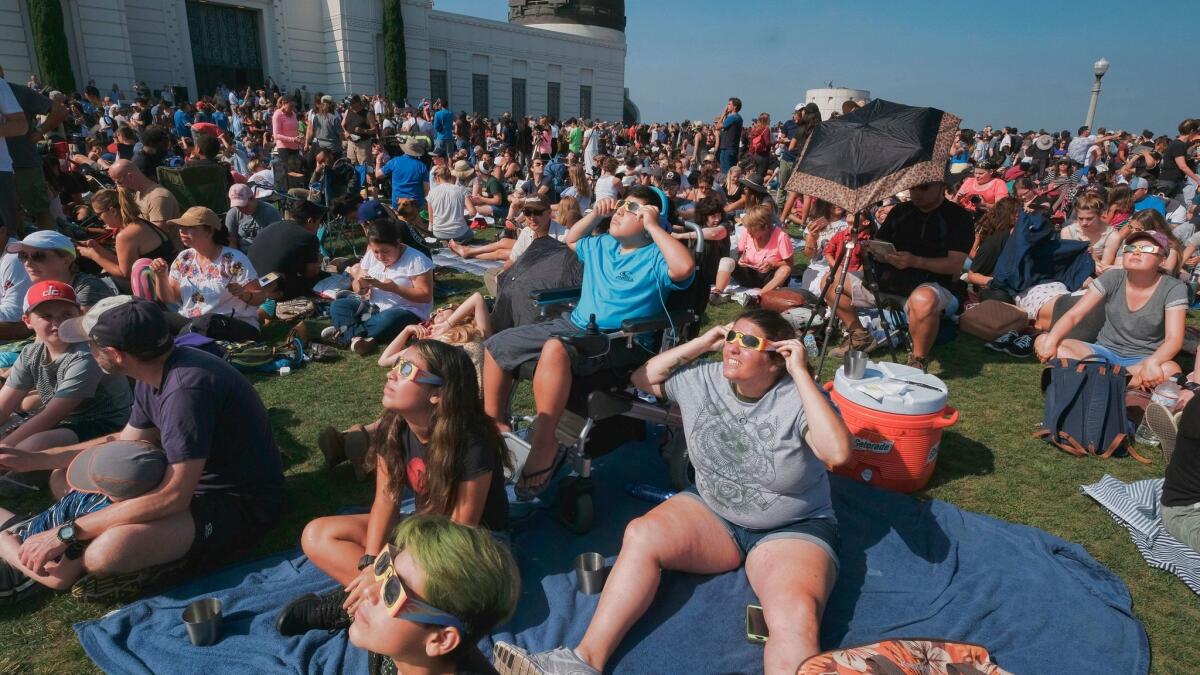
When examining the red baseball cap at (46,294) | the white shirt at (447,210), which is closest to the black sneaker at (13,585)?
the red baseball cap at (46,294)

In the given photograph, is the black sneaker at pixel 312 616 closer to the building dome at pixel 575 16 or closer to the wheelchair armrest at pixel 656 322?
the wheelchair armrest at pixel 656 322

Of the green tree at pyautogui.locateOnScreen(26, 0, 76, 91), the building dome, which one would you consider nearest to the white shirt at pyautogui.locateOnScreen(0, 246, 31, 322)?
the green tree at pyautogui.locateOnScreen(26, 0, 76, 91)

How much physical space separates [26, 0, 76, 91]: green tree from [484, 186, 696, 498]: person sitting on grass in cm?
3146

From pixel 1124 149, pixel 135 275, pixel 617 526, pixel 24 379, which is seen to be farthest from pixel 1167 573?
pixel 1124 149

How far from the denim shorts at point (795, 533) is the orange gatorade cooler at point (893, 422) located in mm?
1128

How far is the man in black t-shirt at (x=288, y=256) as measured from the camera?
7.11 metres

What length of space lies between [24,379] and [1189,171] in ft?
50.3

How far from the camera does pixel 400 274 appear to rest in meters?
6.23

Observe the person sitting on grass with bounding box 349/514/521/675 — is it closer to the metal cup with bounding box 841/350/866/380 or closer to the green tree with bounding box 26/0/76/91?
the metal cup with bounding box 841/350/866/380

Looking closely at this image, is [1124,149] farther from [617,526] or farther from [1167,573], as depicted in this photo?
[617,526]

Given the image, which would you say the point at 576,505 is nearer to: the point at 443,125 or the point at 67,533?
the point at 67,533

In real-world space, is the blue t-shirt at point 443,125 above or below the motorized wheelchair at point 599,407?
above

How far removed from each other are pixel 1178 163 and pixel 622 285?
12574 millimetres

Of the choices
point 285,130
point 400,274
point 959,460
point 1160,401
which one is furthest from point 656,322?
point 285,130
